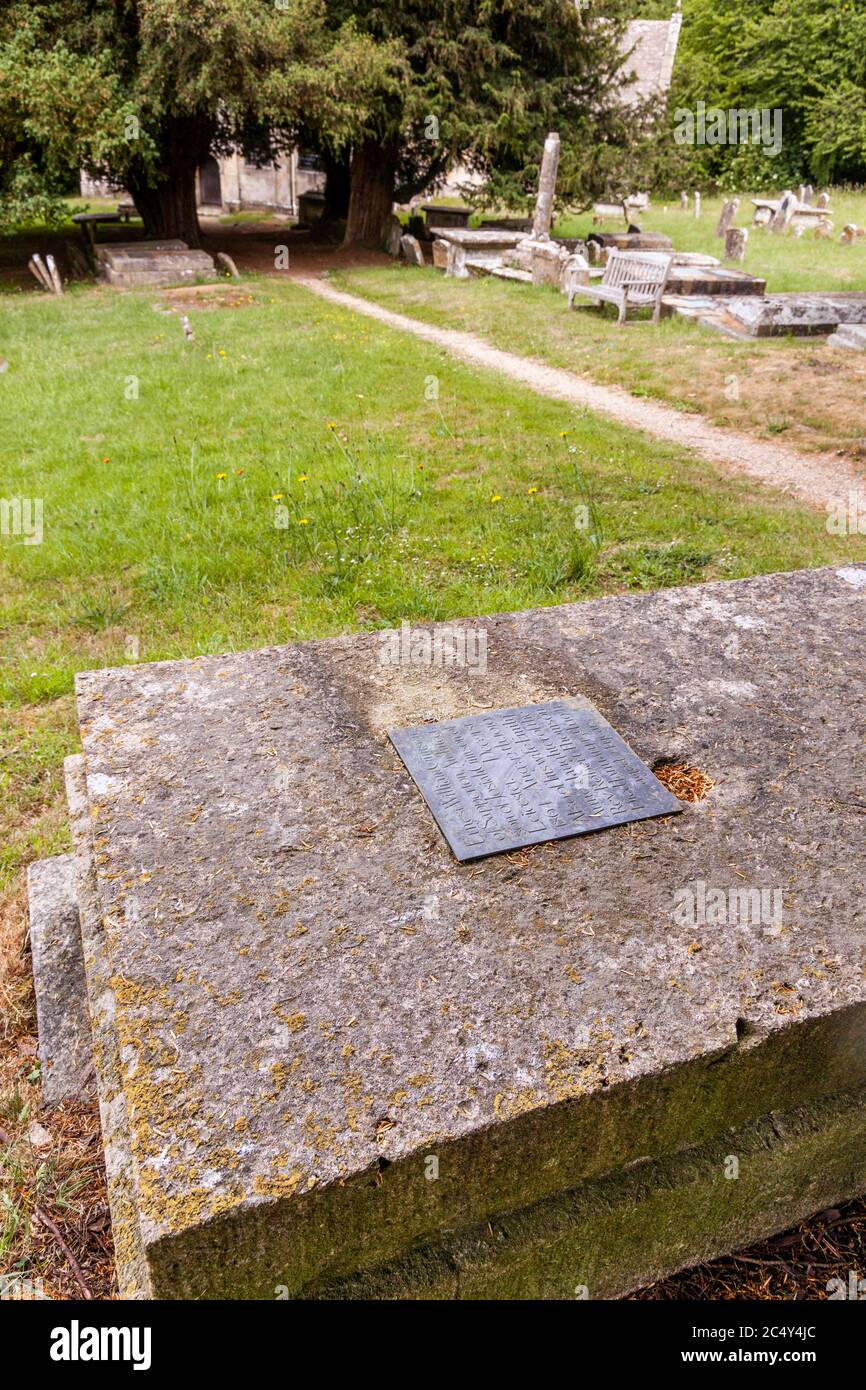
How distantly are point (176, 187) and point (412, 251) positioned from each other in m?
5.31

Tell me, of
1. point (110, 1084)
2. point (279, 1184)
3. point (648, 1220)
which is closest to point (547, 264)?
point (110, 1084)

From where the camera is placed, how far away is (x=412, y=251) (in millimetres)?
19766

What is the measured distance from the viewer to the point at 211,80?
15438 millimetres

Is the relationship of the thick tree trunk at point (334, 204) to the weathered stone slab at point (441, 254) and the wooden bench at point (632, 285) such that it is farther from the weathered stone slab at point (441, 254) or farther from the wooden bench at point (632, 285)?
the wooden bench at point (632, 285)

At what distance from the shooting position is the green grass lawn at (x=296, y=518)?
16.0 feet

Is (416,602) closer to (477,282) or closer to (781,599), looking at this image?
(781,599)

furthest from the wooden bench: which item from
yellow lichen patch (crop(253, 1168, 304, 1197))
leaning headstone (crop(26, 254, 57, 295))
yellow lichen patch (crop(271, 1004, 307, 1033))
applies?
yellow lichen patch (crop(253, 1168, 304, 1197))

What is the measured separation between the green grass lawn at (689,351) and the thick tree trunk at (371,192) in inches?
123

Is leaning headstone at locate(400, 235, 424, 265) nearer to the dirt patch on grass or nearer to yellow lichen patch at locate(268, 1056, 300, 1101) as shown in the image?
the dirt patch on grass

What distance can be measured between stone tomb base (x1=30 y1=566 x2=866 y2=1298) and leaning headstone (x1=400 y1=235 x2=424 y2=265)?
19.2 meters

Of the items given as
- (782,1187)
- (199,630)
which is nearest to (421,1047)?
(782,1187)

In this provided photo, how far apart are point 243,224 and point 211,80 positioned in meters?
14.9

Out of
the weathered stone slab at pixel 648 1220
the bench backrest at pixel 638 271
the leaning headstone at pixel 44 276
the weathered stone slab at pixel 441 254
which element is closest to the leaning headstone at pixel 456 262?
the weathered stone slab at pixel 441 254

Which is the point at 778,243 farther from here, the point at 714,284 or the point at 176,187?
the point at 176,187
